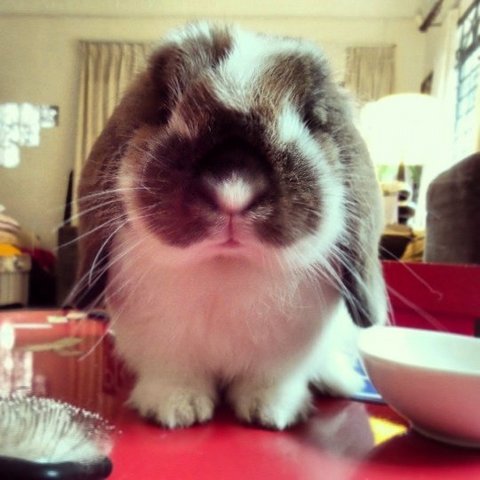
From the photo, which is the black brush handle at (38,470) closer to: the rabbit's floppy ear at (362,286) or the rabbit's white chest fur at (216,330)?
the rabbit's white chest fur at (216,330)

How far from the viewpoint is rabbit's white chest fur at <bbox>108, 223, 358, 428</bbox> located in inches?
22.7

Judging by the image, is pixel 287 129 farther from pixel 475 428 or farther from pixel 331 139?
pixel 475 428

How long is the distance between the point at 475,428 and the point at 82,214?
42cm

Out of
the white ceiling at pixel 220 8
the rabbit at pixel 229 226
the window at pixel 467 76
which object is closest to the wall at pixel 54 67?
the white ceiling at pixel 220 8

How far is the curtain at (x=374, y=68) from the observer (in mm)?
4828

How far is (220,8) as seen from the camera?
4531 millimetres

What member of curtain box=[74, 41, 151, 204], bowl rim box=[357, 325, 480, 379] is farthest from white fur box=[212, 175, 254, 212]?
curtain box=[74, 41, 151, 204]

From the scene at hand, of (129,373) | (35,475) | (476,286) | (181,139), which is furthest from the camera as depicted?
(476,286)

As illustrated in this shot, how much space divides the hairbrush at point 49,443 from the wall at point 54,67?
4.52 metres

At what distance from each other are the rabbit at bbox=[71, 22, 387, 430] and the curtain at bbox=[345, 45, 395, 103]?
4.32m

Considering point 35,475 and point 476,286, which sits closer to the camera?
point 35,475

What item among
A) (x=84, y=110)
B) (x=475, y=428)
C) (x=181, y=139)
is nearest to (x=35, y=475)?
(x=181, y=139)

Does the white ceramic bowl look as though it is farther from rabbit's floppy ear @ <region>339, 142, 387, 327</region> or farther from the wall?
the wall

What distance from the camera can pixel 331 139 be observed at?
1.89 feet
